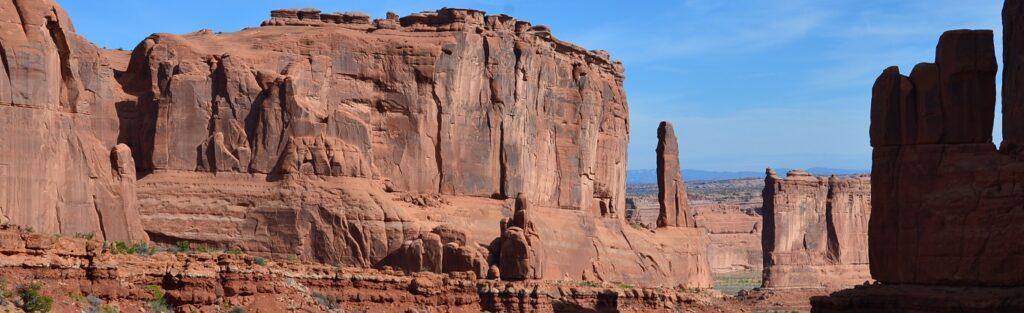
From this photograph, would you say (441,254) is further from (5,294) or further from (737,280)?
(737,280)

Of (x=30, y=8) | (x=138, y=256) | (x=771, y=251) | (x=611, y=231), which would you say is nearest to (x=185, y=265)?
(x=138, y=256)

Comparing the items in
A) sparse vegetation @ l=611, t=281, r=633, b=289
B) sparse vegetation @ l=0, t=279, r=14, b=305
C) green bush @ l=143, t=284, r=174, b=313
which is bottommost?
sparse vegetation @ l=611, t=281, r=633, b=289

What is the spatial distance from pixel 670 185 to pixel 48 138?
56268mm

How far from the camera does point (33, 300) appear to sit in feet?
134

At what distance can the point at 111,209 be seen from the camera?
59.0 metres

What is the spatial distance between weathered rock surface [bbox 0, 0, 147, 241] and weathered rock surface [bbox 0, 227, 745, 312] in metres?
2.69

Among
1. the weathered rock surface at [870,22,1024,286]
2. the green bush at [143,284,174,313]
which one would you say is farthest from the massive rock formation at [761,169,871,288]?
the green bush at [143,284,174,313]

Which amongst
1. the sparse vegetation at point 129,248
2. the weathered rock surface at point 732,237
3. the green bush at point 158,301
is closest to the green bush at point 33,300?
the green bush at point 158,301

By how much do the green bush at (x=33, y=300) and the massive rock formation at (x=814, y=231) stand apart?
9494 centimetres

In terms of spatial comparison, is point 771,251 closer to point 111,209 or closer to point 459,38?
point 459,38

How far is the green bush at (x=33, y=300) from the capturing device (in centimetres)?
4069

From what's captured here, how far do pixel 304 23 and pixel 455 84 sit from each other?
6043mm

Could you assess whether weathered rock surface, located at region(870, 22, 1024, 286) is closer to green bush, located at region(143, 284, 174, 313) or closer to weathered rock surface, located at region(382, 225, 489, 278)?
weathered rock surface, located at region(382, 225, 489, 278)

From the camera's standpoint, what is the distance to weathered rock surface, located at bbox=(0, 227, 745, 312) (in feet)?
140
